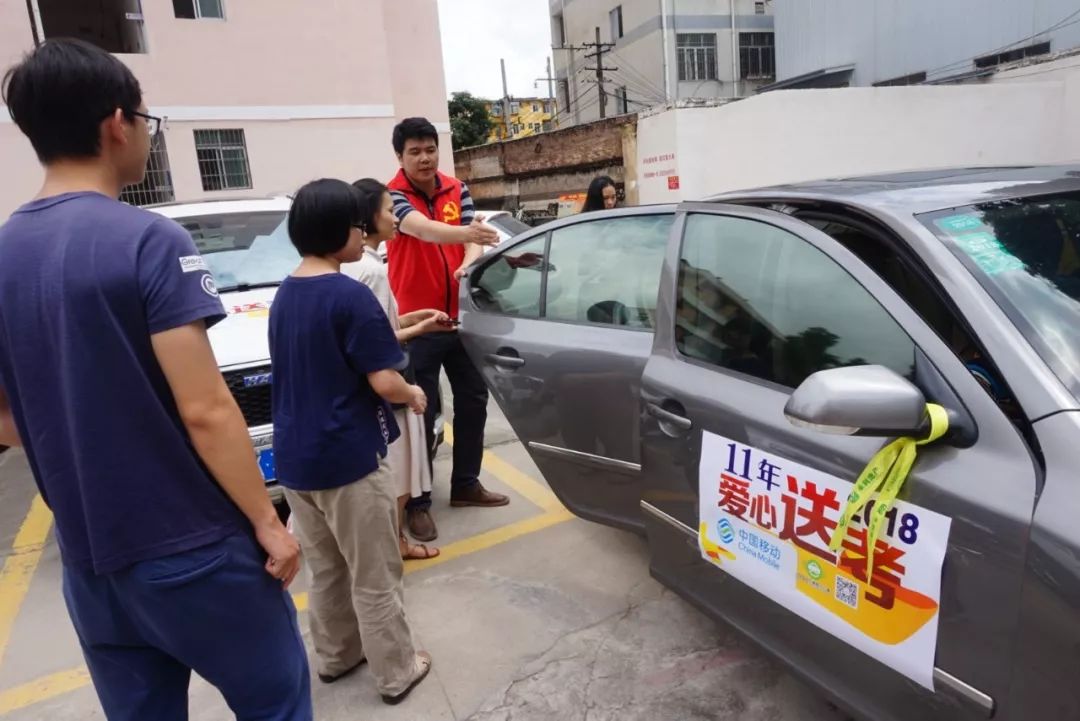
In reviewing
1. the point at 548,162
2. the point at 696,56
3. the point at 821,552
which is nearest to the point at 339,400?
the point at 821,552

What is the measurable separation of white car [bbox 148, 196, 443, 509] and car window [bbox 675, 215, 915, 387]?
5.72 ft

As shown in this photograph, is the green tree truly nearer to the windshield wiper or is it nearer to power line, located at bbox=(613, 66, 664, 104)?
power line, located at bbox=(613, 66, 664, 104)

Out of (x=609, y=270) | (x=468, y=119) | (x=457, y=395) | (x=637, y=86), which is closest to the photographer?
(x=609, y=270)

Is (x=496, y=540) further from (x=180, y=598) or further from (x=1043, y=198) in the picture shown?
(x=1043, y=198)

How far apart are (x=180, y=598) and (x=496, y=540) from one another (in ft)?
6.87

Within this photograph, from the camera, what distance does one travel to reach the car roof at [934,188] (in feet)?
5.49

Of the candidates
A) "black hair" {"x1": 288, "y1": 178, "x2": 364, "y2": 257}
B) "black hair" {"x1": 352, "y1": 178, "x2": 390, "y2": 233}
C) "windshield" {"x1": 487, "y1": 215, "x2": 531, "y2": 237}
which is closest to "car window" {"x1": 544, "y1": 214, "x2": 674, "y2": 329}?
"black hair" {"x1": 352, "y1": 178, "x2": 390, "y2": 233}

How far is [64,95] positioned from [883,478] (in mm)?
1610

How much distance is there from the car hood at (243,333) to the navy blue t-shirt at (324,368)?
3.21 ft

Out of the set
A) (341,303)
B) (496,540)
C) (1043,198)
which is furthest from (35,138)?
(496,540)

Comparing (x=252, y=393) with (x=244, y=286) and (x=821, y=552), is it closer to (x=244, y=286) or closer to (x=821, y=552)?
(x=244, y=286)

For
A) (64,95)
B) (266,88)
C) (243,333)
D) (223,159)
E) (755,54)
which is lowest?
(243,333)

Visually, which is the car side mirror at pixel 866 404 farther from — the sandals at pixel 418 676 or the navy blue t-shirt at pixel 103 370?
the sandals at pixel 418 676

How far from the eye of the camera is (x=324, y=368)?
6.40 feet
